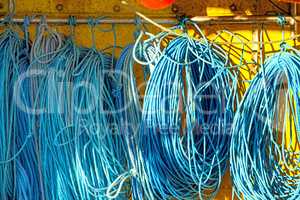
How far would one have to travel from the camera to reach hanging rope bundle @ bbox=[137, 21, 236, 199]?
149 inches

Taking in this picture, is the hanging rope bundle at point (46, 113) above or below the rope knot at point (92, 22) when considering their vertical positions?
below

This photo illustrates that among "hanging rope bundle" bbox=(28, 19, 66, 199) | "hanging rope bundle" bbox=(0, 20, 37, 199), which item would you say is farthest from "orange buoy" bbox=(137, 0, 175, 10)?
"hanging rope bundle" bbox=(0, 20, 37, 199)

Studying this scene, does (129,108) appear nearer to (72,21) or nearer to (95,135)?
(95,135)

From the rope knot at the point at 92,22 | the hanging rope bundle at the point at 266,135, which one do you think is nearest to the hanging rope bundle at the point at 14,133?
the rope knot at the point at 92,22

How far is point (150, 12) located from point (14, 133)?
4.30 feet

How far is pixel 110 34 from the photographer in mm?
4145

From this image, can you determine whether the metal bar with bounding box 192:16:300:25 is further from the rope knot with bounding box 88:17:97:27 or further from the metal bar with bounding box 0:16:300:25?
the rope knot with bounding box 88:17:97:27

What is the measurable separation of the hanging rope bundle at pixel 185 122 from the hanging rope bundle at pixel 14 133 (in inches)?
29.1

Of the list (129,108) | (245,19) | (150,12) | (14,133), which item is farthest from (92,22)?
(245,19)

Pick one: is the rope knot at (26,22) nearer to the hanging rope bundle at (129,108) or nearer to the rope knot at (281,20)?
the hanging rope bundle at (129,108)

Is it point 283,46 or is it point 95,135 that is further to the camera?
point 283,46

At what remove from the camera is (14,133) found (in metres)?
3.71

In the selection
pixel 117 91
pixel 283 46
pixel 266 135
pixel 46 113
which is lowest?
pixel 266 135

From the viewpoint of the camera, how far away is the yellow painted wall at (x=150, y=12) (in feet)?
13.5
